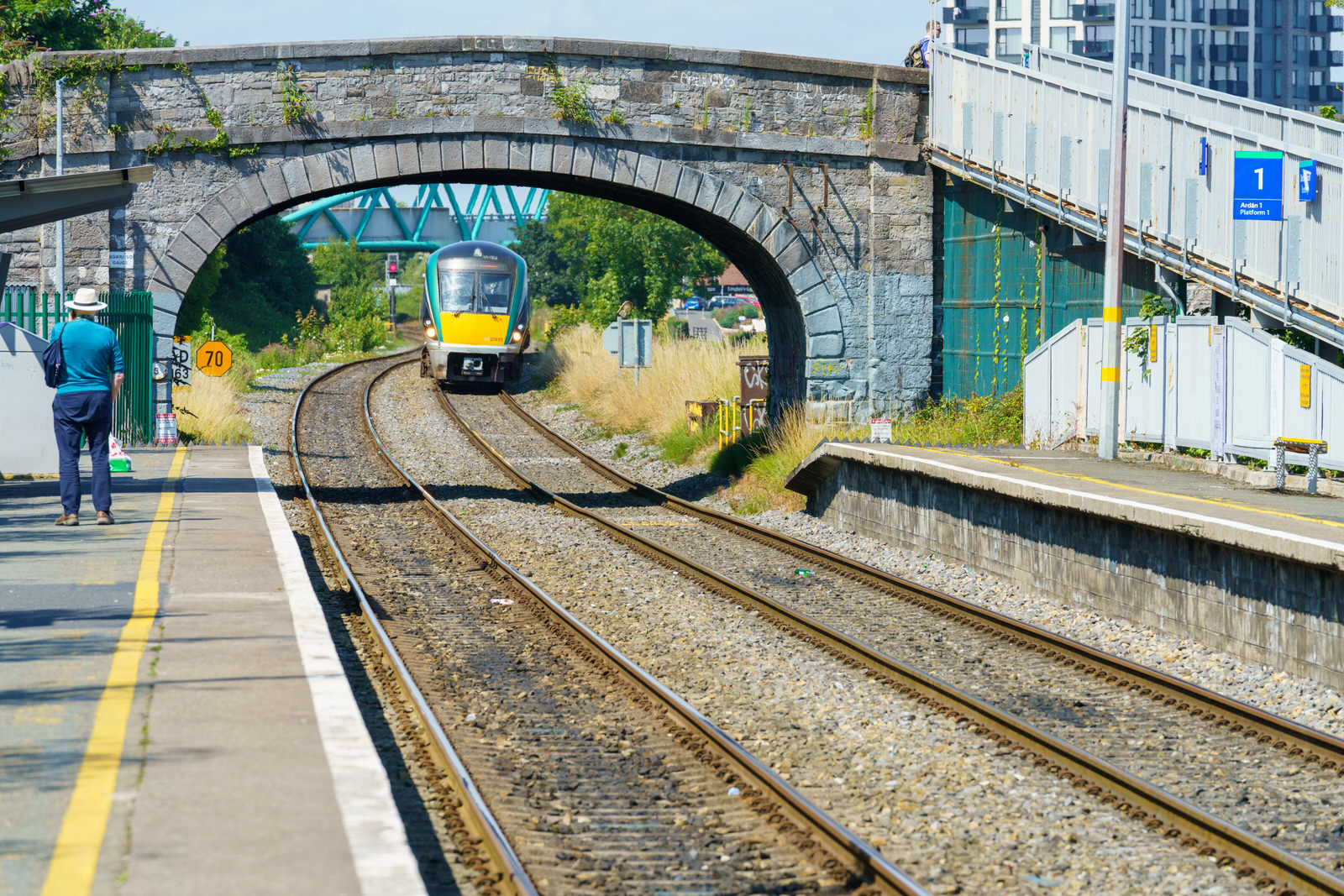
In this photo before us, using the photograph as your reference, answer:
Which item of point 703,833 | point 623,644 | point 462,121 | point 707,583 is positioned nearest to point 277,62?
point 462,121

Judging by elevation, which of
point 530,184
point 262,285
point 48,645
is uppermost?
point 262,285

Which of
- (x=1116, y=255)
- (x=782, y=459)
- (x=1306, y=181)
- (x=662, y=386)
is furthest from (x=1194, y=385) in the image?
(x=662, y=386)

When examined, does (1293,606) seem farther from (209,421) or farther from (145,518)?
(209,421)

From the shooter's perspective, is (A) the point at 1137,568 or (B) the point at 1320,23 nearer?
(A) the point at 1137,568

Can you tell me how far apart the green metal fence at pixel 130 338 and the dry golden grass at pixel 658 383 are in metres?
9.07

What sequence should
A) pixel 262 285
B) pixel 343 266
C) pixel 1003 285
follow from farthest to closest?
pixel 343 266 → pixel 262 285 → pixel 1003 285

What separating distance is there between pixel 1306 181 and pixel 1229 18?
256 feet

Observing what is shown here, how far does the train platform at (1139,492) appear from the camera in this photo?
8.76 metres

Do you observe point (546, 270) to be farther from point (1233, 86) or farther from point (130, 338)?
point (130, 338)

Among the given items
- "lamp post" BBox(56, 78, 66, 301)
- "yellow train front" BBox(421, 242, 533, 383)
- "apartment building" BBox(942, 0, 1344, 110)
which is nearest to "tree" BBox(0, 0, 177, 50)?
"yellow train front" BBox(421, 242, 533, 383)

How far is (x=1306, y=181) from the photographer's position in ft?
41.9

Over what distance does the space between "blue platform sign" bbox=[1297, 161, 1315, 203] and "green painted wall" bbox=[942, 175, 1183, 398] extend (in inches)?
108

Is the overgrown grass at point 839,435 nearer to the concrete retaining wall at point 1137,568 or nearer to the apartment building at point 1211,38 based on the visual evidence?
the concrete retaining wall at point 1137,568

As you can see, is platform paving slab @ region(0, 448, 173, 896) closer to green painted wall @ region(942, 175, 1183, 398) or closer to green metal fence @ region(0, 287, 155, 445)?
green metal fence @ region(0, 287, 155, 445)
